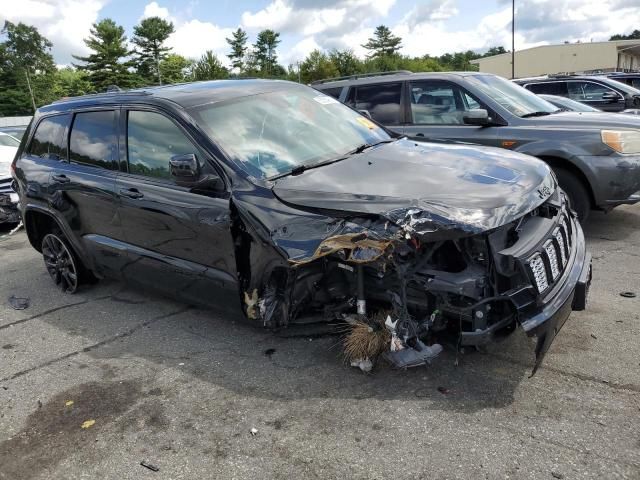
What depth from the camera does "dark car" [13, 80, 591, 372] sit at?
115 inches

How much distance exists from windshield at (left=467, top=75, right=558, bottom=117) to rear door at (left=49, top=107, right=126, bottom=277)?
419 centimetres

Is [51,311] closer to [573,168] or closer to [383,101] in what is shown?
[383,101]

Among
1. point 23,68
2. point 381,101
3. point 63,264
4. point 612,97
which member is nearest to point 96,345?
point 63,264

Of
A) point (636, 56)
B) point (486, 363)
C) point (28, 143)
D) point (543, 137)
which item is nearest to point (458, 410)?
point (486, 363)

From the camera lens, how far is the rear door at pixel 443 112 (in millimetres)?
6301

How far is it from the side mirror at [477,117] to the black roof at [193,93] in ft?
7.17

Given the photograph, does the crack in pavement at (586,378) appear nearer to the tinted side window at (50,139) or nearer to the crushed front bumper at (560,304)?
the crushed front bumper at (560,304)

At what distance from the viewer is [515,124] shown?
604 centimetres

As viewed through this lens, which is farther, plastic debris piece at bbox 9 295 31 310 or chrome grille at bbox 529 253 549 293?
plastic debris piece at bbox 9 295 31 310

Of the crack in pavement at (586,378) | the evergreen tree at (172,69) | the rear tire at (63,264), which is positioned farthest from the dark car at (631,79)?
the evergreen tree at (172,69)

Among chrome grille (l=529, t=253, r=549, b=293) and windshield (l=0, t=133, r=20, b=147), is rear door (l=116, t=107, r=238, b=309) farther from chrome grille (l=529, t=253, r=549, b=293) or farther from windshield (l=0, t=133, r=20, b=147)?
windshield (l=0, t=133, r=20, b=147)

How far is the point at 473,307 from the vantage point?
2.90 m

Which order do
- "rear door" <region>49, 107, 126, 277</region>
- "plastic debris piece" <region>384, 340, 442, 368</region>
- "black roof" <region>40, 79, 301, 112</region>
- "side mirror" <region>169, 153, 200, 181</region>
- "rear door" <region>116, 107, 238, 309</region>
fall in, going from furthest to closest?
"rear door" <region>49, 107, 126, 277</region>, "black roof" <region>40, 79, 301, 112</region>, "rear door" <region>116, 107, 238, 309</region>, "side mirror" <region>169, 153, 200, 181</region>, "plastic debris piece" <region>384, 340, 442, 368</region>

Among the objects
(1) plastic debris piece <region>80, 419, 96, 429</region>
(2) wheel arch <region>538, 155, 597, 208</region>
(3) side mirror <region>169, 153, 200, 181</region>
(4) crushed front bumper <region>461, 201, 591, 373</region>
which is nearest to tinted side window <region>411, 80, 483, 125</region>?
(2) wheel arch <region>538, 155, 597, 208</region>
